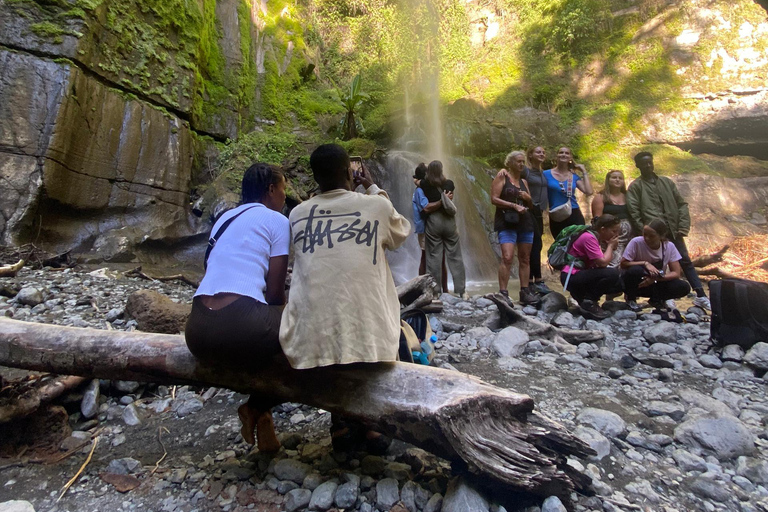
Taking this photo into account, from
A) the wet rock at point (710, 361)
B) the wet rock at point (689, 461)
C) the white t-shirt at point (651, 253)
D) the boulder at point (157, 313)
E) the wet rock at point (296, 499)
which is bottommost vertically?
the wet rock at point (296, 499)

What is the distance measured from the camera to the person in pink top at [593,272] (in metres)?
4.91

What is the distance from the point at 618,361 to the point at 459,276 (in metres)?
2.47

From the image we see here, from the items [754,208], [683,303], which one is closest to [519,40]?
[754,208]

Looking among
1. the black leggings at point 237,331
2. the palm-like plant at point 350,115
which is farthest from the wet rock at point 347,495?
the palm-like plant at point 350,115

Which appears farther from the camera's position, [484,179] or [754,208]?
[484,179]

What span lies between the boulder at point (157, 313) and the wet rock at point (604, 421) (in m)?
2.95

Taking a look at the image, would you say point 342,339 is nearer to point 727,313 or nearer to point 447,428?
point 447,428

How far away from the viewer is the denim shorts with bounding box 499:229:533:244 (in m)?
5.38

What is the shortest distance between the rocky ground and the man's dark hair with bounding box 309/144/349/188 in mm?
1332

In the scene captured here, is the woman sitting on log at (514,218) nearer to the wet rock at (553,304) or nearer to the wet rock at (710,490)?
the wet rock at (553,304)

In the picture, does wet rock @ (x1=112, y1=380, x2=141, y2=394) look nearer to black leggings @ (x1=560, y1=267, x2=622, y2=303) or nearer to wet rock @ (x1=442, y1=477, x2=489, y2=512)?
wet rock @ (x1=442, y1=477, x2=489, y2=512)

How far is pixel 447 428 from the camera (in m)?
1.65

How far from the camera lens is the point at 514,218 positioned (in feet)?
17.3

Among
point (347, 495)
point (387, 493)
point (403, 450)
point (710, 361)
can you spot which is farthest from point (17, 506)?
point (710, 361)
